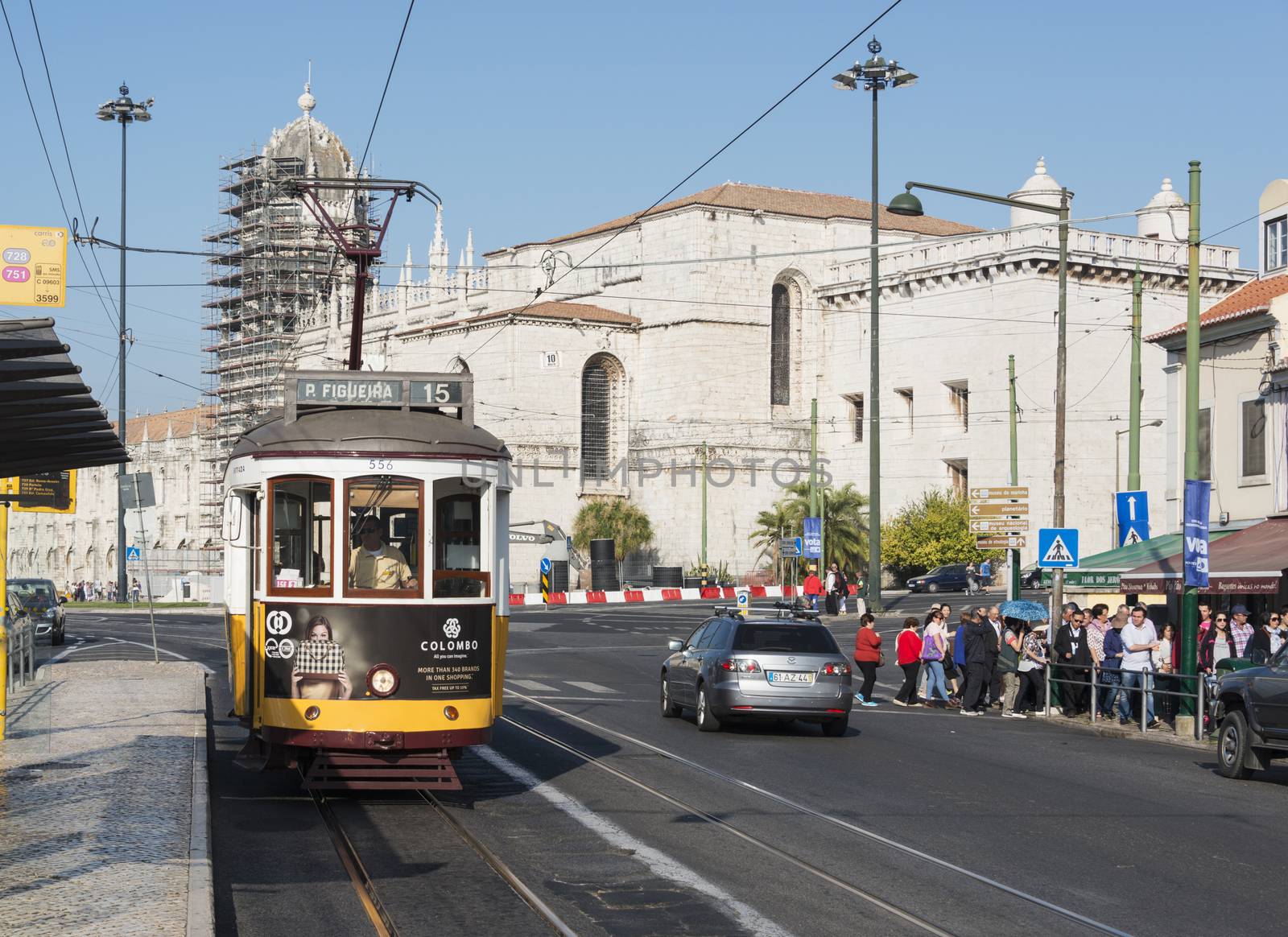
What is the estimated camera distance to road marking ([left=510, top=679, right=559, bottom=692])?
2636cm

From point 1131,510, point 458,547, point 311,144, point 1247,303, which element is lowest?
point 458,547

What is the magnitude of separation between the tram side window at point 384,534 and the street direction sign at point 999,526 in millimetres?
15522

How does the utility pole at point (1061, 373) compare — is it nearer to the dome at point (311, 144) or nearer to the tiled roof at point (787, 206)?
the tiled roof at point (787, 206)

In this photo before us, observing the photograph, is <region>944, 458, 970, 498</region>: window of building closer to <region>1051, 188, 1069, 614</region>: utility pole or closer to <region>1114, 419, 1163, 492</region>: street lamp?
<region>1114, 419, 1163, 492</region>: street lamp

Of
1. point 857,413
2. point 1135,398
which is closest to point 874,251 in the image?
point 1135,398

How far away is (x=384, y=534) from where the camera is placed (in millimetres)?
12719

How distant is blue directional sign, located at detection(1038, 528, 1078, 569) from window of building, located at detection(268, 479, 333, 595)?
1519 cm

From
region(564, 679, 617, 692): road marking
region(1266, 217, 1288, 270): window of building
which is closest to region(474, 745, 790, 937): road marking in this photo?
region(564, 679, 617, 692): road marking

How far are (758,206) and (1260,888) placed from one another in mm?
71027

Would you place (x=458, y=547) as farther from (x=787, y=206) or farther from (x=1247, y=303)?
(x=787, y=206)

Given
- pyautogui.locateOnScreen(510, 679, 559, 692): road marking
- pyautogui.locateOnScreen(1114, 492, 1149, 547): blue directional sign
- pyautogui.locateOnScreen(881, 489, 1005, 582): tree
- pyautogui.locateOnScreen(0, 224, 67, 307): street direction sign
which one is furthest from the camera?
pyautogui.locateOnScreen(881, 489, 1005, 582): tree

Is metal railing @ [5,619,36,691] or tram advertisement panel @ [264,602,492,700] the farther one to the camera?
metal railing @ [5,619,36,691]

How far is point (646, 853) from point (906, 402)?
222ft

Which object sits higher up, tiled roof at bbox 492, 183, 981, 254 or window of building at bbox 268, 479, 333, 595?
tiled roof at bbox 492, 183, 981, 254
